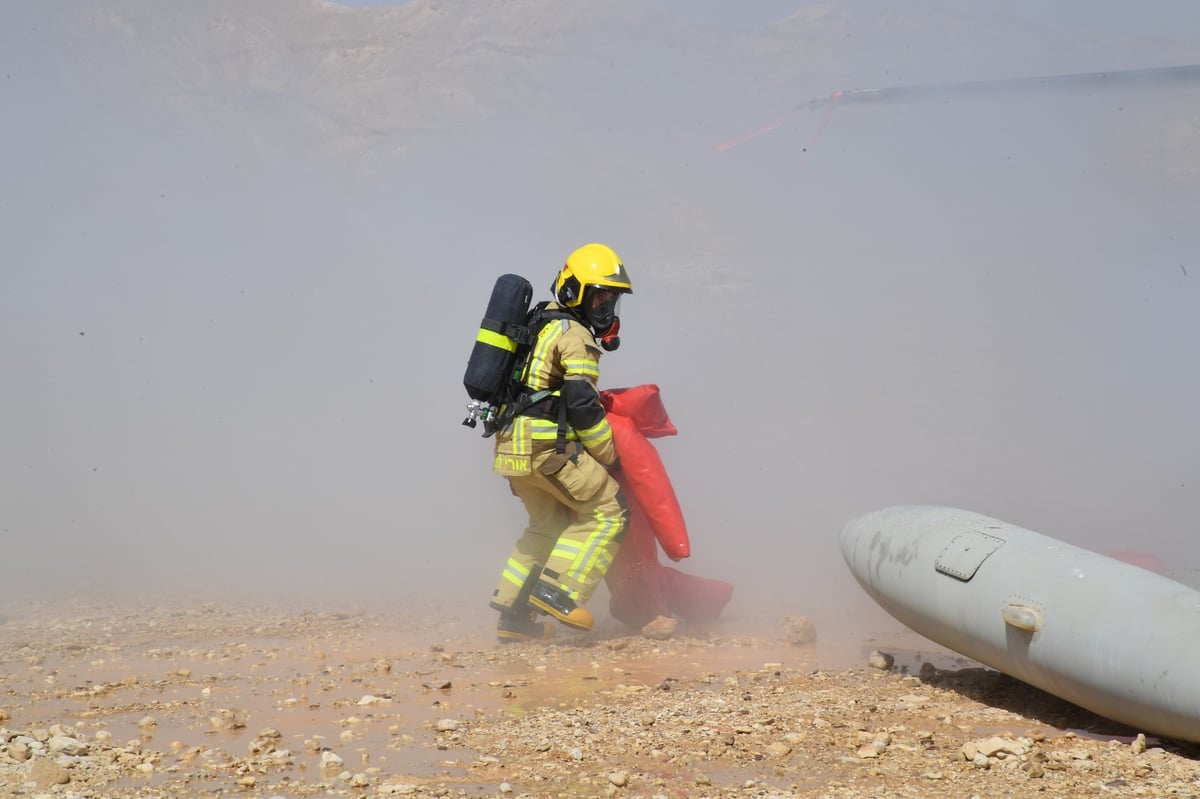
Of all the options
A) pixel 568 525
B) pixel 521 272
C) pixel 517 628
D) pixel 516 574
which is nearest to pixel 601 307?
pixel 568 525

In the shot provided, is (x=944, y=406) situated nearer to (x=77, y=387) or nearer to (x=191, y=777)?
(x=77, y=387)

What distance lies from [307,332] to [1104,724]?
12.8 meters

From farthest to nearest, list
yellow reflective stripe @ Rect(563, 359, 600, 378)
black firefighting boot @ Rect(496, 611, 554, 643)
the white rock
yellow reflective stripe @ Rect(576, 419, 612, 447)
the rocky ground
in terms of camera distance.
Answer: black firefighting boot @ Rect(496, 611, 554, 643), yellow reflective stripe @ Rect(576, 419, 612, 447), yellow reflective stripe @ Rect(563, 359, 600, 378), the white rock, the rocky ground

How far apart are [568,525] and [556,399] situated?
793 mm

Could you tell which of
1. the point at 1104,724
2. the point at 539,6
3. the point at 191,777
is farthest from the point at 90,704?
the point at 539,6

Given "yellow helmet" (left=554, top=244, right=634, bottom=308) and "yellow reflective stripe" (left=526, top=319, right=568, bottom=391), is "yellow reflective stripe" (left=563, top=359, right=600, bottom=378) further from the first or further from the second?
"yellow helmet" (left=554, top=244, right=634, bottom=308)

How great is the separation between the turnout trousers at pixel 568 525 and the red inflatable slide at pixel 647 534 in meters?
0.17

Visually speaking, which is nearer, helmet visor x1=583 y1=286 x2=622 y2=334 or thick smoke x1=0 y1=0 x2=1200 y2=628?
helmet visor x1=583 y1=286 x2=622 y2=334

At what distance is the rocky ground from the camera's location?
12.6ft

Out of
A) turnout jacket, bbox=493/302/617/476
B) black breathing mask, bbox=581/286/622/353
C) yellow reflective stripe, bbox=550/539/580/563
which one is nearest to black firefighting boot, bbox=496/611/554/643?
yellow reflective stripe, bbox=550/539/580/563

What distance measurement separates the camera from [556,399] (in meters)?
6.21

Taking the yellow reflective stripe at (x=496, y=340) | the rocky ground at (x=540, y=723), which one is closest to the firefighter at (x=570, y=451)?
the yellow reflective stripe at (x=496, y=340)

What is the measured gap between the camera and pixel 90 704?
496cm

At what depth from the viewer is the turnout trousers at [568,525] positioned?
6273 mm
